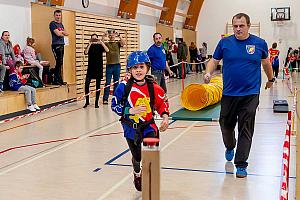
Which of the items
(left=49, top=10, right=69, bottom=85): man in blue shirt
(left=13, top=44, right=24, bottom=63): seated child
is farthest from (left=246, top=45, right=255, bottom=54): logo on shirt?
(left=49, top=10, right=69, bottom=85): man in blue shirt

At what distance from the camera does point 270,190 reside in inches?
171

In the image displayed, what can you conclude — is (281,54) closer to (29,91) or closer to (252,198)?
(29,91)

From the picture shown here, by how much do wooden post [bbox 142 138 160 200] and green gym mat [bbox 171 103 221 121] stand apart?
6199 mm

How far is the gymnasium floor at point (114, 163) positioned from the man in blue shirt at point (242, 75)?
0.44 meters

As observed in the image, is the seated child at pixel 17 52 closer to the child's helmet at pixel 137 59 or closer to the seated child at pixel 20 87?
the seated child at pixel 20 87

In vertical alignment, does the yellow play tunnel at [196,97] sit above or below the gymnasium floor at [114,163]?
above

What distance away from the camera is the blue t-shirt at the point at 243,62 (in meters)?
4.66

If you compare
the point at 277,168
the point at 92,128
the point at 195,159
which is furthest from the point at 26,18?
the point at 277,168

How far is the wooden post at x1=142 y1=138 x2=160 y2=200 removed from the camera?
7.72ft

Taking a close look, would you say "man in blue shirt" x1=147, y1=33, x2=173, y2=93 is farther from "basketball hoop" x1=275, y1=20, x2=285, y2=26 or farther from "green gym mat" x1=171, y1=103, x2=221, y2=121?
"basketball hoop" x1=275, y1=20, x2=285, y2=26

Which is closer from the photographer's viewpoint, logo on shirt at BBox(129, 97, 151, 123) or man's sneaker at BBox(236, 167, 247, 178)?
logo on shirt at BBox(129, 97, 151, 123)

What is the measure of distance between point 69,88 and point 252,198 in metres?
8.49

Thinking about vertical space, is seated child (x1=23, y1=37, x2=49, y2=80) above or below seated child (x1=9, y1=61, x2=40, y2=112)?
above

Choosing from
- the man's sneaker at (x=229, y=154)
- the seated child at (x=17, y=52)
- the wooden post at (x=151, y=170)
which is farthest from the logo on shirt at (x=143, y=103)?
the seated child at (x=17, y=52)
